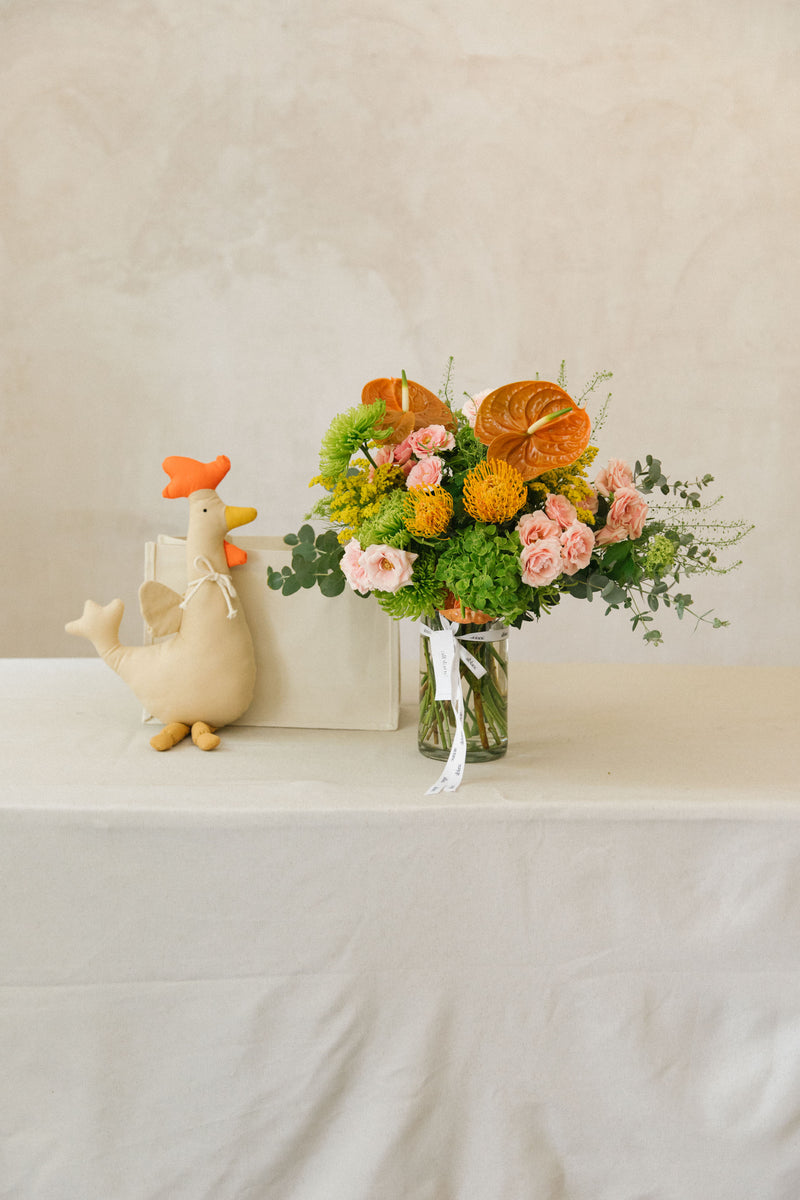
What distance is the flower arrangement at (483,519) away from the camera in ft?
3.48

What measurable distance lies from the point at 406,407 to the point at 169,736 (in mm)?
487

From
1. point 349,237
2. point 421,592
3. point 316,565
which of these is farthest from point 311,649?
point 349,237

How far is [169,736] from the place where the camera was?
121 centimetres

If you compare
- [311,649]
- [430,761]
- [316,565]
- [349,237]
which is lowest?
[430,761]

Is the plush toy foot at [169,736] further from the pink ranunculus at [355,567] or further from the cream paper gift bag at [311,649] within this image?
the pink ranunculus at [355,567]

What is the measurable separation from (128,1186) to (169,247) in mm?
2696

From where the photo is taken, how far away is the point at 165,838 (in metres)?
1.01

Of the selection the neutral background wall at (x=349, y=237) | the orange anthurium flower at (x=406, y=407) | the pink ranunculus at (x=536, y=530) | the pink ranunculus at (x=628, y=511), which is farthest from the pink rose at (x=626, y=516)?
the neutral background wall at (x=349, y=237)

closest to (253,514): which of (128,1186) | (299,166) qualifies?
(128,1186)

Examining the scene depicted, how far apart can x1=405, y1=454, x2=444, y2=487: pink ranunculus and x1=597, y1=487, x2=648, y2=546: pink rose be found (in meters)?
0.20

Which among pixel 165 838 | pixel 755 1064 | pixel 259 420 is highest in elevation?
pixel 259 420

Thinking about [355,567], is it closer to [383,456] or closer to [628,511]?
[383,456]

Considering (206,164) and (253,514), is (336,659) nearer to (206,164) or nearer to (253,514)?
(253,514)

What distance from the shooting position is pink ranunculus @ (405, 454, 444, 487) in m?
1.08
